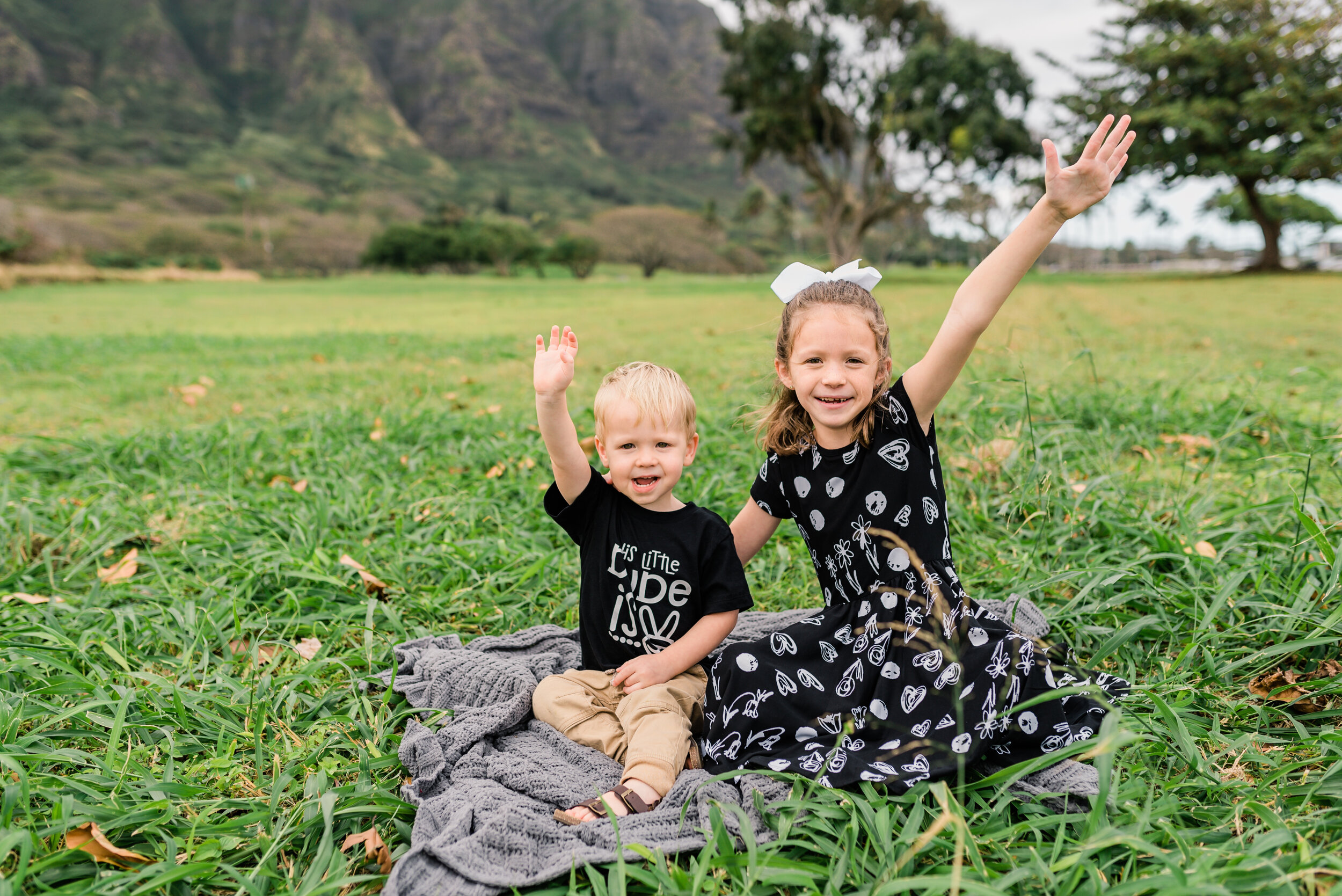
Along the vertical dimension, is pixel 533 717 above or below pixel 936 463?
below

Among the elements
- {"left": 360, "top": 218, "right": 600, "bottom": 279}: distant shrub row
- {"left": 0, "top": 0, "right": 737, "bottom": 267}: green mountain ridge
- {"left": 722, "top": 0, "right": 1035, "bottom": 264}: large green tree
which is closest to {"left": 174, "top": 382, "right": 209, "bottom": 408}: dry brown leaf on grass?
{"left": 722, "top": 0, "right": 1035, "bottom": 264}: large green tree

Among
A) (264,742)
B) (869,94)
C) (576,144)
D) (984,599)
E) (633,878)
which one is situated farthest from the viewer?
(576,144)

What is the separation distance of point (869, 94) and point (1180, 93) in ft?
34.4

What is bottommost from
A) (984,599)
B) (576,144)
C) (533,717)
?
(533,717)

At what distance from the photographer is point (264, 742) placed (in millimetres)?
1881

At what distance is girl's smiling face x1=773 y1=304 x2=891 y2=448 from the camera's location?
1.89 metres

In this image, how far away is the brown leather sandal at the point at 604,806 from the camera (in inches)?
64.1

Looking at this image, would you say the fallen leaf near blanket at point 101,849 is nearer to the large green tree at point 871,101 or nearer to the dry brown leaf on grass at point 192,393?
the dry brown leaf on grass at point 192,393

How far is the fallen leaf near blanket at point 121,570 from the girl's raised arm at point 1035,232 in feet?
9.29

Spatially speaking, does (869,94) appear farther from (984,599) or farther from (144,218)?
(144,218)

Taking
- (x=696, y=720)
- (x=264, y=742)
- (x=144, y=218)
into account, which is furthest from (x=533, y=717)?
(x=144, y=218)

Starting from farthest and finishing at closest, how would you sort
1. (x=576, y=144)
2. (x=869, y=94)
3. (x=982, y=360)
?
1. (x=576, y=144)
2. (x=869, y=94)
3. (x=982, y=360)

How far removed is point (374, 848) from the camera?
1.51m

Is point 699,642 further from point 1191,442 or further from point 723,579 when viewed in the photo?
point 1191,442
